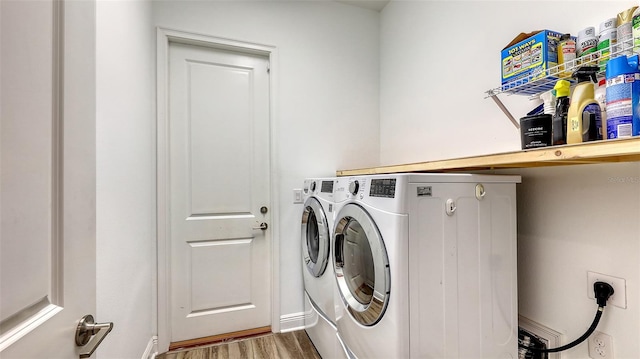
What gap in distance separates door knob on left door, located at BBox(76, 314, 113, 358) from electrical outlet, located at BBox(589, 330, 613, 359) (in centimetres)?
166

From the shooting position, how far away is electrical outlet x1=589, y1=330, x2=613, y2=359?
3.47 feet

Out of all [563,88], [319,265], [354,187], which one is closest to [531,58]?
[563,88]

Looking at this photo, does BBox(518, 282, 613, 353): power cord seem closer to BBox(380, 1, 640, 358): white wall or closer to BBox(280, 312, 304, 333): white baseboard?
BBox(380, 1, 640, 358): white wall

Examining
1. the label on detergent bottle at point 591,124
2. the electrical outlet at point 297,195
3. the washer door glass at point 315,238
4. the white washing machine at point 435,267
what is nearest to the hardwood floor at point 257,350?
the washer door glass at point 315,238

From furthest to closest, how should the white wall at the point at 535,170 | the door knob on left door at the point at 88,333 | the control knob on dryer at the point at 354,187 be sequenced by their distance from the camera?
the control knob on dryer at the point at 354,187 < the white wall at the point at 535,170 < the door knob on left door at the point at 88,333

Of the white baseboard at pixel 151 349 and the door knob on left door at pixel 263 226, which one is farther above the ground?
the door knob on left door at pixel 263 226

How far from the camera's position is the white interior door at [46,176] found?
398mm

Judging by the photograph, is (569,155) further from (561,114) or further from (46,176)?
(46,176)

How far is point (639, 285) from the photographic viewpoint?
98 centimetres

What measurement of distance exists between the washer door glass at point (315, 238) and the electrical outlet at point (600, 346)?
1209 millimetres

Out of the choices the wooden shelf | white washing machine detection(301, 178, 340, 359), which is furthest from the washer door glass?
the wooden shelf

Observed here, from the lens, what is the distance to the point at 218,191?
84.7 inches

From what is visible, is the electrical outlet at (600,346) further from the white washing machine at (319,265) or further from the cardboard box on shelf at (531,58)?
the white washing machine at (319,265)

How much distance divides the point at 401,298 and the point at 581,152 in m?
0.71
